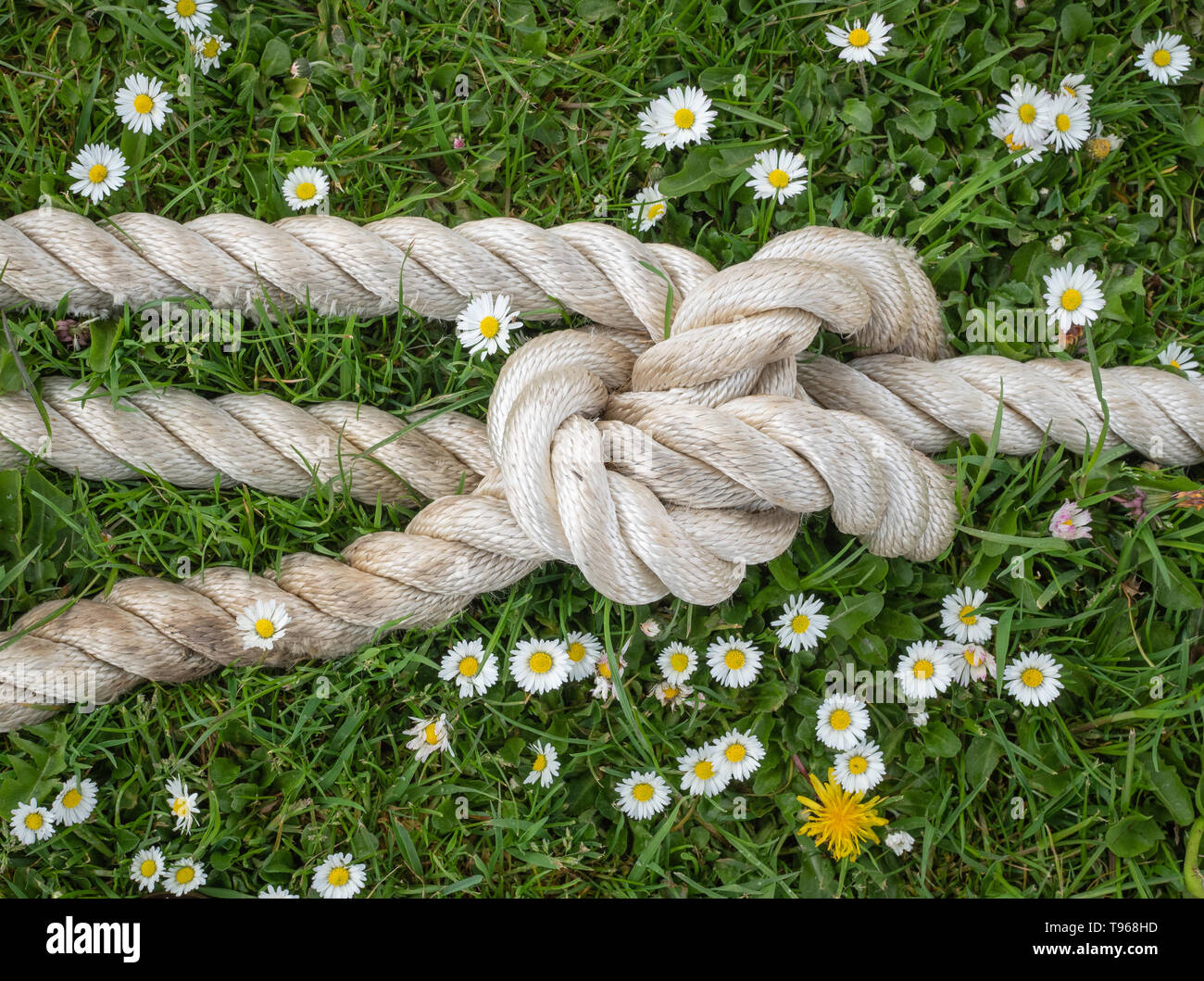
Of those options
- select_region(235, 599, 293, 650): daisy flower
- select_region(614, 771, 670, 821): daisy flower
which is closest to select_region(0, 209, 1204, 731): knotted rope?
select_region(235, 599, 293, 650): daisy flower

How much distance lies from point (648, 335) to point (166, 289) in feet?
3.24

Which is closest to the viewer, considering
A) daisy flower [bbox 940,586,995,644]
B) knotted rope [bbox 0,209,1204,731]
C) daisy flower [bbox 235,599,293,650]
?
knotted rope [bbox 0,209,1204,731]

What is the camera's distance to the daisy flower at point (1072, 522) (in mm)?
1911

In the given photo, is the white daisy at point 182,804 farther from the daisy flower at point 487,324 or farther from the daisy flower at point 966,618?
the daisy flower at point 966,618

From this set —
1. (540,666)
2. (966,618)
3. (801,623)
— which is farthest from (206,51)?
(966,618)

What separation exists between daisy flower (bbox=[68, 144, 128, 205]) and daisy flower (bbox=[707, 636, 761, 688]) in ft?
5.37

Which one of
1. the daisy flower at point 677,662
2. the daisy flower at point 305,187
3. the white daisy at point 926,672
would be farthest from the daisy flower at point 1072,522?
the daisy flower at point 305,187

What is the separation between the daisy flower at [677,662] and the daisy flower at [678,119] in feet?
3.54

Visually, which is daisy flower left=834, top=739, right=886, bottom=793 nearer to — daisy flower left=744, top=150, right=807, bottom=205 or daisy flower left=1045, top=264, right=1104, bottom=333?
daisy flower left=1045, top=264, right=1104, bottom=333

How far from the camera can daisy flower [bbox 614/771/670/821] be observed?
77.0 inches

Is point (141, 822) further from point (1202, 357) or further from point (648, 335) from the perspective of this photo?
point (1202, 357)

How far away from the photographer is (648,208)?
2045 millimetres

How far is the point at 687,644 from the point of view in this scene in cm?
198

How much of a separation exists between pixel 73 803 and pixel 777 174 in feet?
6.42
